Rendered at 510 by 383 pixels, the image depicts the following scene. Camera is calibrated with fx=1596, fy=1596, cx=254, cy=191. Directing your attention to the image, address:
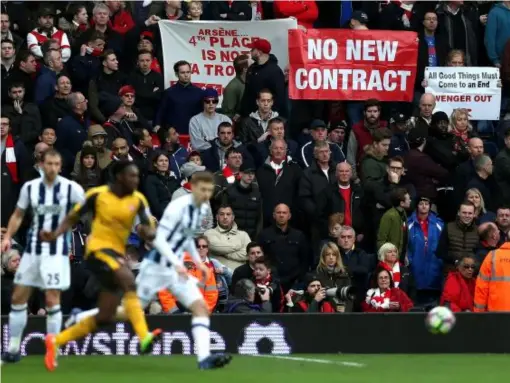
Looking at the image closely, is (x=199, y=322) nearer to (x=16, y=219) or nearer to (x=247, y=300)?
(x=16, y=219)

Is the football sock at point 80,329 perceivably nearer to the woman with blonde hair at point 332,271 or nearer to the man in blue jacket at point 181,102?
the woman with blonde hair at point 332,271

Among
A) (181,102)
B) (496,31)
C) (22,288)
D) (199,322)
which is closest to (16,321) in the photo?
(22,288)

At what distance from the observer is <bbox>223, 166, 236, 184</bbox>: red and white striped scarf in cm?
1955

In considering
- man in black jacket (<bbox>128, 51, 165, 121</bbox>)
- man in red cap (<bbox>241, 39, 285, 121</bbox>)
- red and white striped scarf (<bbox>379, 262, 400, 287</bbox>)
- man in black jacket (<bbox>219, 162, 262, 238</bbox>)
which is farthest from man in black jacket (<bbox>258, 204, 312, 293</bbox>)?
man in black jacket (<bbox>128, 51, 165, 121</bbox>)

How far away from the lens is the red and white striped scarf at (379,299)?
701 inches

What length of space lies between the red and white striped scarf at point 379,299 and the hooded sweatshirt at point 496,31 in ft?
18.3

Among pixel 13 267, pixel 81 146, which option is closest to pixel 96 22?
pixel 81 146

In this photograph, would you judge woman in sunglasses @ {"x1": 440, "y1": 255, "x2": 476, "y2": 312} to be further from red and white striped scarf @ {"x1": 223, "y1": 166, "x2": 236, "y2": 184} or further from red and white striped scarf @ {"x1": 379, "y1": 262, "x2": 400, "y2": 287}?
red and white striped scarf @ {"x1": 223, "y1": 166, "x2": 236, "y2": 184}

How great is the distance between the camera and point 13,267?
1748cm

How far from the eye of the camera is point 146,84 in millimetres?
21500

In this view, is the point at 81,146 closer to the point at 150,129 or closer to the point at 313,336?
the point at 150,129

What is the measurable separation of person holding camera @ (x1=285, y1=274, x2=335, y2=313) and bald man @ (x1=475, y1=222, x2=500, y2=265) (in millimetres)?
1955

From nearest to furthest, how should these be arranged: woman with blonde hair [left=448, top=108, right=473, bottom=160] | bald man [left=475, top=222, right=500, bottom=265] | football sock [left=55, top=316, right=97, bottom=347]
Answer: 1. football sock [left=55, top=316, right=97, bottom=347]
2. bald man [left=475, top=222, right=500, bottom=265]
3. woman with blonde hair [left=448, top=108, right=473, bottom=160]

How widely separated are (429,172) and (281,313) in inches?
149
